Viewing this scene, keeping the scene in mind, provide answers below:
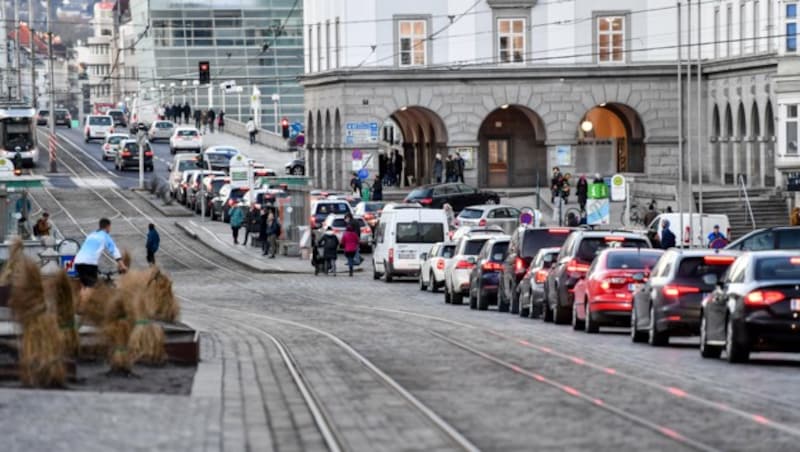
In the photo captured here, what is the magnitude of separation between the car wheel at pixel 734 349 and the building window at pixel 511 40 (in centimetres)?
6619

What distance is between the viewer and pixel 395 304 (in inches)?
1781

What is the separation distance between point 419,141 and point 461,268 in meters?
53.3

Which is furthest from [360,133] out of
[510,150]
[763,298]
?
→ [763,298]

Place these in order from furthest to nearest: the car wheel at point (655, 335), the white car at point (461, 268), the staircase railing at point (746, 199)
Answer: the staircase railing at point (746, 199), the white car at point (461, 268), the car wheel at point (655, 335)

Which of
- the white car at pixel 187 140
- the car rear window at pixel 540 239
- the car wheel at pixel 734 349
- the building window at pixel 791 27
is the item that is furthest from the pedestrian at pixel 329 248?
the white car at pixel 187 140

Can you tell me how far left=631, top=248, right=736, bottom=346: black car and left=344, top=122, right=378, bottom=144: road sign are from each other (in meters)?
61.0

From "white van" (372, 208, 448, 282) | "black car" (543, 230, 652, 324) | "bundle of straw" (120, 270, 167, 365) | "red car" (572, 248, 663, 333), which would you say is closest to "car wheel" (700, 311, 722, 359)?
"red car" (572, 248, 663, 333)

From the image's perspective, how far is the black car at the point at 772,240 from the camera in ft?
135

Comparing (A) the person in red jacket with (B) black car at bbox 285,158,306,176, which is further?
(B) black car at bbox 285,158,306,176

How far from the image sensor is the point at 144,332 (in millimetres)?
24219

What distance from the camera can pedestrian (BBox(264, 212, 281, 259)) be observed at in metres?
68.1

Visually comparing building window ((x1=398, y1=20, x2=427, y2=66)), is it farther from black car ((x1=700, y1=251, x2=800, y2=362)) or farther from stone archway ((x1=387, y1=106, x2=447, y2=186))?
black car ((x1=700, y1=251, x2=800, y2=362))

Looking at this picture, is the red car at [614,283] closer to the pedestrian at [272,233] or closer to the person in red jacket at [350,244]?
the person in red jacket at [350,244]

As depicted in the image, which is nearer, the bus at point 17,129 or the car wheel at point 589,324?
the car wheel at point 589,324
